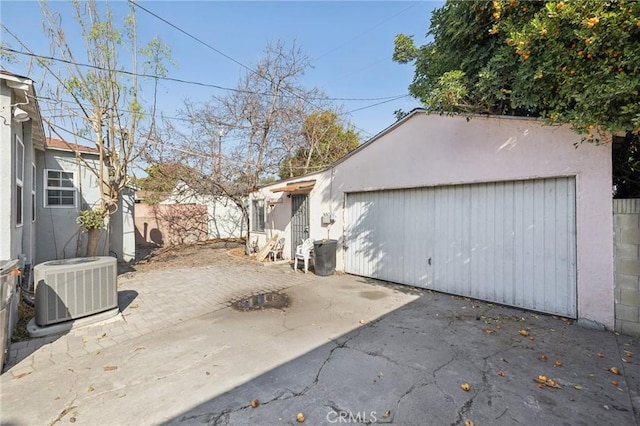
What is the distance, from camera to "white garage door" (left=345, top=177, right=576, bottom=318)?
179 inches

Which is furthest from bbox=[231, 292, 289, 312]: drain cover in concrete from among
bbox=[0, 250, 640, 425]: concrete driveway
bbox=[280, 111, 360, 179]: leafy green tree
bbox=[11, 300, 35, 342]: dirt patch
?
bbox=[280, 111, 360, 179]: leafy green tree

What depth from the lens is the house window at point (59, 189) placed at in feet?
28.3

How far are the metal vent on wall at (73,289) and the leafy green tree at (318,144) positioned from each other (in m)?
12.6

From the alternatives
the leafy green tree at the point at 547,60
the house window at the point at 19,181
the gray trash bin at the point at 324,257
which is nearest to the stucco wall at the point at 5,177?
the house window at the point at 19,181

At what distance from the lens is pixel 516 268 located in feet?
16.3

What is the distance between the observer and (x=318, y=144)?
1761 cm

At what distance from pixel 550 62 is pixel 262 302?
223 inches

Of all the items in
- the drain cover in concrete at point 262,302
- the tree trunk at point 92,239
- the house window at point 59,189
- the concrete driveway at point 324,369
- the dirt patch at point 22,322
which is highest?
the house window at point 59,189

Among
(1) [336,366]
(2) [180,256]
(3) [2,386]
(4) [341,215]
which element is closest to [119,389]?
(3) [2,386]

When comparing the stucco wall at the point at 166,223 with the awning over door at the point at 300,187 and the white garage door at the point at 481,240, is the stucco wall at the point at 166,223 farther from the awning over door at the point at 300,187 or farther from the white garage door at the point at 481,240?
the white garage door at the point at 481,240

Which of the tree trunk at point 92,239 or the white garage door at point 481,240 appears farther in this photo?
the tree trunk at point 92,239

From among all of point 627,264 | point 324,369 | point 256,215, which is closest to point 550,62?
point 627,264

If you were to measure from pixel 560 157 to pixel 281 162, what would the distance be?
1316 centimetres

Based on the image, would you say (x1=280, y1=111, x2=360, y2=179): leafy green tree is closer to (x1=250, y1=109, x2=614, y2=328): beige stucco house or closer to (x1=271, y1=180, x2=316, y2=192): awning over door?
(x1=271, y1=180, x2=316, y2=192): awning over door
